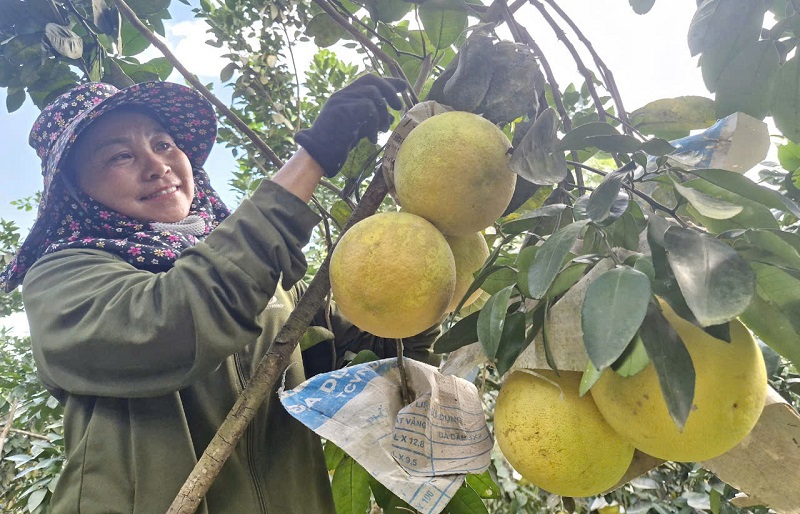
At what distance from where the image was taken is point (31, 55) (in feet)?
5.63

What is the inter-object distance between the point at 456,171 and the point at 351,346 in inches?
36.9

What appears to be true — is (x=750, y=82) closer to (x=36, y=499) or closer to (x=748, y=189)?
(x=748, y=189)

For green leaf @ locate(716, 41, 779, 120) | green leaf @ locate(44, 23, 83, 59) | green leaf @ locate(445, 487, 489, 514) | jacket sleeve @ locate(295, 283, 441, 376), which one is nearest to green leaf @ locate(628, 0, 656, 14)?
green leaf @ locate(716, 41, 779, 120)

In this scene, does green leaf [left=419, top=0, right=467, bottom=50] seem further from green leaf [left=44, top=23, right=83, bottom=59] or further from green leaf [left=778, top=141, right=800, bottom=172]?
green leaf [left=44, top=23, right=83, bottom=59]

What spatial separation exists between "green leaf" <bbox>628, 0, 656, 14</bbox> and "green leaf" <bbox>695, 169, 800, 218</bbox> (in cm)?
48

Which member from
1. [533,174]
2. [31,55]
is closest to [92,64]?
[31,55]

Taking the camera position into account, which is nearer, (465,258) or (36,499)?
(465,258)

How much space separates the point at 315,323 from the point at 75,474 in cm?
69

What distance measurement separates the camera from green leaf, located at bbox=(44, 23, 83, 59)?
5.15 feet

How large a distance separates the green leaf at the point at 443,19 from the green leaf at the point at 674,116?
0.46 m

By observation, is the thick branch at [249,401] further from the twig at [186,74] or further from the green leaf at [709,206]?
the green leaf at [709,206]

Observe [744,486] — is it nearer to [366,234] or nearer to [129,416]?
[366,234]

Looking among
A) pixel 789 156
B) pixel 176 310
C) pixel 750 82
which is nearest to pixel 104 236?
pixel 176 310

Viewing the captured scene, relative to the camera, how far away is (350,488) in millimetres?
1321
